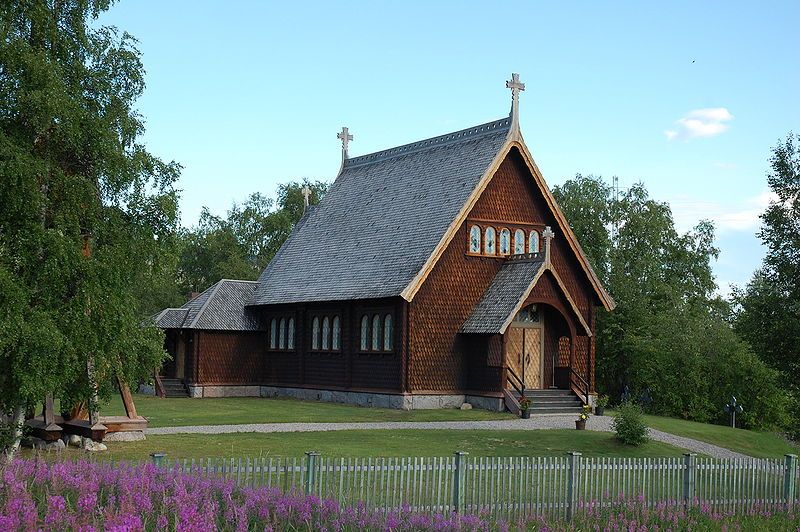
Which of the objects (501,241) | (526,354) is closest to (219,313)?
(501,241)

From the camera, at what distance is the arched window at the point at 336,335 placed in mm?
38719

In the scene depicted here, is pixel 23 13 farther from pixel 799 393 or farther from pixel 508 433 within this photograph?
pixel 799 393

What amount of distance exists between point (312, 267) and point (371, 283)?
19.3ft

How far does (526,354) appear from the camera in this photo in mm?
36375

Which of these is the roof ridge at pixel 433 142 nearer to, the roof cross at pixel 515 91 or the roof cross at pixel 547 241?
the roof cross at pixel 515 91

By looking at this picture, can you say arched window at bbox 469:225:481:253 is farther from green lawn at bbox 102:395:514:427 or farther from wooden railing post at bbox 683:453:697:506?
wooden railing post at bbox 683:453:697:506

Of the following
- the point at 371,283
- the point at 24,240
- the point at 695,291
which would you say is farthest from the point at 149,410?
the point at 695,291

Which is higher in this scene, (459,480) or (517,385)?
(517,385)

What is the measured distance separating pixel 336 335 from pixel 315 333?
165 centimetres

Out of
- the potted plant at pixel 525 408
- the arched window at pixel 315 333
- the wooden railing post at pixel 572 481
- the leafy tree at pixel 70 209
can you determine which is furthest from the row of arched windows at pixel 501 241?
the wooden railing post at pixel 572 481

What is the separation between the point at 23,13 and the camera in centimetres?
1841

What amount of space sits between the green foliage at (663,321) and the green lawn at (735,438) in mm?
4195

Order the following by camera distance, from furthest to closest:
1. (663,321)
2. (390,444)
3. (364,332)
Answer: (663,321) < (364,332) < (390,444)

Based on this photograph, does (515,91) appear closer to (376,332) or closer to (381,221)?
(381,221)
